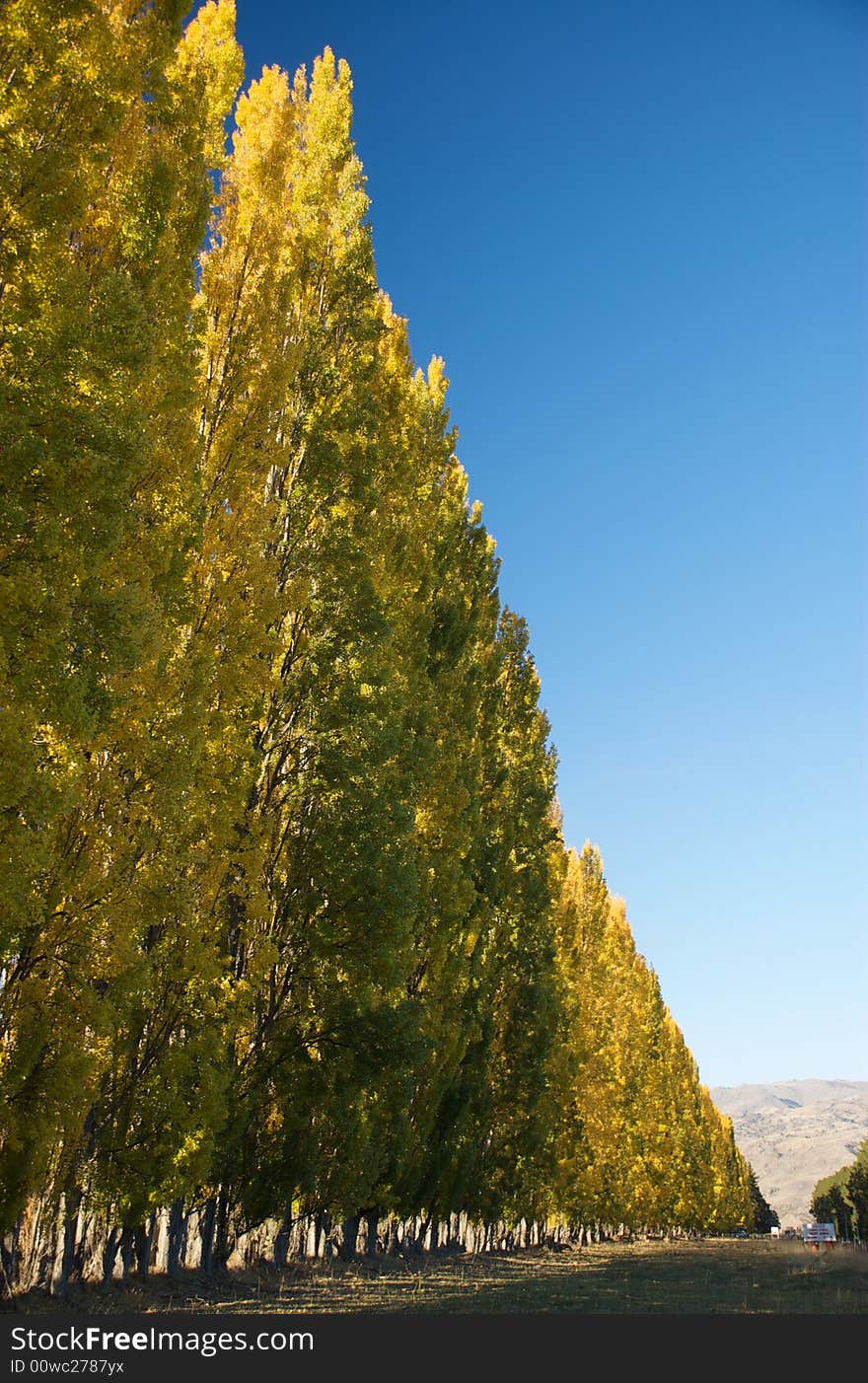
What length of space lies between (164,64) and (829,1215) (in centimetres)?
14720

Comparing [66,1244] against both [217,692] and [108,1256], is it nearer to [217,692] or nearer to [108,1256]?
[108,1256]

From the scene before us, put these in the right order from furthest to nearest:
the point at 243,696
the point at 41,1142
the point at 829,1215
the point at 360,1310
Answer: the point at 829,1215 < the point at 243,696 < the point at 360,1310 < the point at 41,1142

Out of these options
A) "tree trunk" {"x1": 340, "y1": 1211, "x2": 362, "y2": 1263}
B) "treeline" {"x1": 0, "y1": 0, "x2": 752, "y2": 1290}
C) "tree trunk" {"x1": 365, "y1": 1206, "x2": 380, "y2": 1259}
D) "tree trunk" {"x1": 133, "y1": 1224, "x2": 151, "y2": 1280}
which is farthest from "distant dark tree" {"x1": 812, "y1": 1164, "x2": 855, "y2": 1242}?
"tree trunk" {"x1": 133, "y1": 1224, "x2": 151, "y2": 1280}

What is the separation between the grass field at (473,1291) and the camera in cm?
1067

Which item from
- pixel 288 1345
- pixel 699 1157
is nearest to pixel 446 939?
pixel 288 1345

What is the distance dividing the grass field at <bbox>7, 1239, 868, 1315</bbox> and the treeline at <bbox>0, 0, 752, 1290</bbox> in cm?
64

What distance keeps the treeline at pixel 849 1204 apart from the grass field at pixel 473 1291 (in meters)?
71.9

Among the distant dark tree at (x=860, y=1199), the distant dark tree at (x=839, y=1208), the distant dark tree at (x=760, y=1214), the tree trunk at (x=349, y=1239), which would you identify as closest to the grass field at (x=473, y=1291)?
the tree trunk at (x=349, y=1239)

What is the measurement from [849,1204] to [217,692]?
12418 cm

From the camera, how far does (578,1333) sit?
8438mm

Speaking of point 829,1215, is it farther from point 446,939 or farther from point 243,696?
point 243,696

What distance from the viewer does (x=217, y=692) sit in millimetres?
11852

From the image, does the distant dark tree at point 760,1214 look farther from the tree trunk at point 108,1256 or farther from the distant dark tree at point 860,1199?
the tree trunk at point 108,1256

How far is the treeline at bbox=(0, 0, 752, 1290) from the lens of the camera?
809cm
